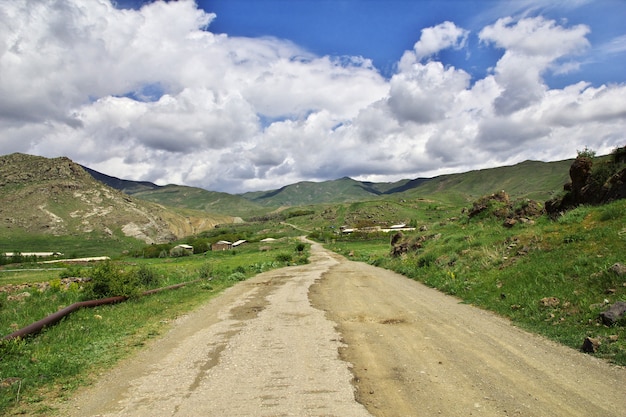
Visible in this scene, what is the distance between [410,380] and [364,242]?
95854 millimetres

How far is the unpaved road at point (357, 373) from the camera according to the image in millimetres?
6031

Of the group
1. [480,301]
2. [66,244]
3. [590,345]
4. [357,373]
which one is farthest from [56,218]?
[590,345]

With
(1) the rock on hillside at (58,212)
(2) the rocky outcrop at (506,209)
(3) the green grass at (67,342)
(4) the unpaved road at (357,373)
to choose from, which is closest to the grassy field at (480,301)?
(3) the green grass at (67,342)

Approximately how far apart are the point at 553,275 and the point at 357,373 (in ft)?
32.5

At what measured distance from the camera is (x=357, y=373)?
7441 millimetres

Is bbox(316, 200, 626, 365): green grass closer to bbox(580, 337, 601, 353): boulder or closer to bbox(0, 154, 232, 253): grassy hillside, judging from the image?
bbox(580, 337, 601, 353): boulder

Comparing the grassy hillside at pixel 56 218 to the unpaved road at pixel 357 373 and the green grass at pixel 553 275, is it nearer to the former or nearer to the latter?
the green grass at pixel 553 275

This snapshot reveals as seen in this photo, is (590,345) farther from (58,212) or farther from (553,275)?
(58,212)

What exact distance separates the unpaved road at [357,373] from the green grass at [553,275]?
1.02 m

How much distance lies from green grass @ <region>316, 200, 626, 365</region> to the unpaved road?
102 centimetres

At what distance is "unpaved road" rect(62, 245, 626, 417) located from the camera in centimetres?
603

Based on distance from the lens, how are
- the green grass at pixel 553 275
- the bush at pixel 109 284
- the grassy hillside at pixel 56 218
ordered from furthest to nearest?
the grassy hillside at pixel 56 218 < the bush at pixel 109 284 < the green grass at pixel 553 275

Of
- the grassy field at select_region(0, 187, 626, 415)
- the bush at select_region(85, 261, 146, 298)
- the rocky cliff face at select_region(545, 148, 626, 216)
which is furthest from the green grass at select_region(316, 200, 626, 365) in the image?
the bush at select_region(85, 261, 146, 298)

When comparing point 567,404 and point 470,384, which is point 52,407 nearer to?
point 470,384
